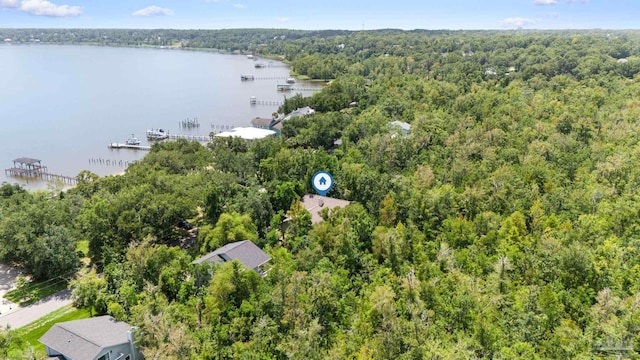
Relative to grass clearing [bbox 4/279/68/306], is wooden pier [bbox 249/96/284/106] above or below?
above

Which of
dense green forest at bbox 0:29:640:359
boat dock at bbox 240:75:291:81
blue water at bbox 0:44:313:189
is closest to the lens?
dense green forest at bbox 0:29:640:359

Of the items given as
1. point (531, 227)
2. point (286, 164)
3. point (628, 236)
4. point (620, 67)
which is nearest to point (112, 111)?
point (286, 164)

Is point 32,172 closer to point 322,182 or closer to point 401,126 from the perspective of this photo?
point 322,182

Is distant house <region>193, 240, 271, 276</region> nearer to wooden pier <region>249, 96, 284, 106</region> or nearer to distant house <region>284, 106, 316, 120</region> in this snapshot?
distant house <region>284, 106, 316, 120</region>

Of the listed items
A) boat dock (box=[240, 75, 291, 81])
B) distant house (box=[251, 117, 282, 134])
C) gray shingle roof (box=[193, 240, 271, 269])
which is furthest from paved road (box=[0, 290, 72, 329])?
boat dock (box=[240, 75, 291, 81])

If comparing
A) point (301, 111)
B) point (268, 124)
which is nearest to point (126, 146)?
point (268, 124)

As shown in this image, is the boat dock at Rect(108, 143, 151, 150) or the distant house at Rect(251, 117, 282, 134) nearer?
the boat dock at Rect(108, 143, 151, 150)
